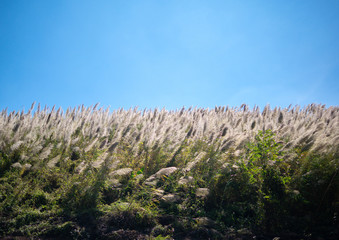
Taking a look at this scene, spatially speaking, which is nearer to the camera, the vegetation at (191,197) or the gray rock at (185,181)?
the vegetation at (191,197)

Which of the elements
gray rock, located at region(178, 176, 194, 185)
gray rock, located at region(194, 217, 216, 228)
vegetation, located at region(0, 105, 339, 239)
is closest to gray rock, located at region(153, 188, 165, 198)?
vegetation, located at region(0, 105, 339, 239)

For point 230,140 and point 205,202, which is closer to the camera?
point 205,202

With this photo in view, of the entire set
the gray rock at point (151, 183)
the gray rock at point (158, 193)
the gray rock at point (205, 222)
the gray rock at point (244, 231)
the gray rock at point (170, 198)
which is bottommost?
the gray rock at point (244, 231)

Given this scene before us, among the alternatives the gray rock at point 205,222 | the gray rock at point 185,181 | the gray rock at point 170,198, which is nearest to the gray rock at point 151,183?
the gray rock at point 170,198

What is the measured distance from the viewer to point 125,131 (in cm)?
443

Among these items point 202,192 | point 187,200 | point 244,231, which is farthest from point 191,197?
point 244,231

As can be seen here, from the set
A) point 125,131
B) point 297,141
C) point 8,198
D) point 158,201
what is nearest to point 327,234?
point 297,141

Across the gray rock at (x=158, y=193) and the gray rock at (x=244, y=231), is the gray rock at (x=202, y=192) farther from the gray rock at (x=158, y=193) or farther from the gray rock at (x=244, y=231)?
the gray rock at (x=244, y=231)

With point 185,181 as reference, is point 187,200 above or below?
below

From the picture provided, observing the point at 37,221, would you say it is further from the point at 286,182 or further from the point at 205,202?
the point at 286,182

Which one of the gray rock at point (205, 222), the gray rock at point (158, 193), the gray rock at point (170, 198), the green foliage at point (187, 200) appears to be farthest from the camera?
the gray rock at point (158, 193)

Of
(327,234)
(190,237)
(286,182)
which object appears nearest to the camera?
(327,234)

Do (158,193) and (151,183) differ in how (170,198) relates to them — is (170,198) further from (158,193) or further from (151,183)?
(151,183)

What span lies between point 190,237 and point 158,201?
0.70m
